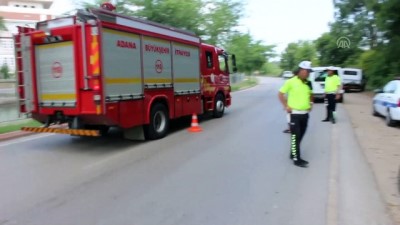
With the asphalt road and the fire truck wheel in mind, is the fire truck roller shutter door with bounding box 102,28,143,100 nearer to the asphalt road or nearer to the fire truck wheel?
the asphalt road

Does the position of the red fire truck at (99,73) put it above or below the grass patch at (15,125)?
above

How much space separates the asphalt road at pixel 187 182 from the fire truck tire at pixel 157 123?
0.98 feet

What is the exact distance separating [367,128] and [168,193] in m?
8.20

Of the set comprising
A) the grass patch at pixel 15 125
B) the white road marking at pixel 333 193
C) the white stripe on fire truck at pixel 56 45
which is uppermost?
the white stripe on fire truck at pixel 56 45

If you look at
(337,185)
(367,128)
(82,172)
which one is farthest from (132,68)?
(367,128)

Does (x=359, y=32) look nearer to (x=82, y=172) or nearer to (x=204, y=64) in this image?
(x=204, y=64)

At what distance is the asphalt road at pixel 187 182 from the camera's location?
4.85 metres

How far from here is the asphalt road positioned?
485cm

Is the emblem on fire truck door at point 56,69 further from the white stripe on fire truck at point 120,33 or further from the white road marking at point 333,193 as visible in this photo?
the white road marking at point 333,193

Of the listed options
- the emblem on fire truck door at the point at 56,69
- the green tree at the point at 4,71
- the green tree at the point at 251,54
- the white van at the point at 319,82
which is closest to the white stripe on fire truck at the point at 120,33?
the emblem on fire truck door at the point at 56,69

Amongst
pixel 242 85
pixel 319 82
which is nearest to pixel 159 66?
pixel 319 82

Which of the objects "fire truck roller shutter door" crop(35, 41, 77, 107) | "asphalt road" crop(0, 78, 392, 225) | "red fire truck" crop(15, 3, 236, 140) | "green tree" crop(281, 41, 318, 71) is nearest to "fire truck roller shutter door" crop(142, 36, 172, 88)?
"red fire truck" crop(15, 3, 236, 140)

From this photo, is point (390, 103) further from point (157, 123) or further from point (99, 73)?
point (99, 73)

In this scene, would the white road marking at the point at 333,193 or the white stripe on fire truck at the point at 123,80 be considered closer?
the white road marking at the point at 333,193
